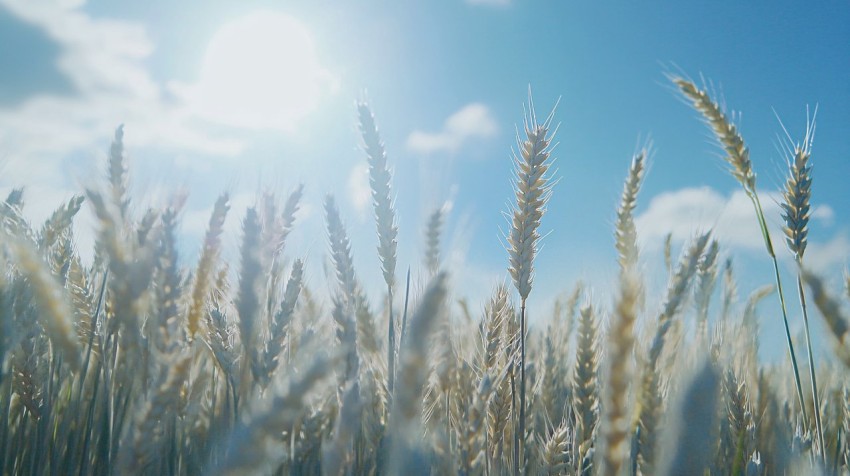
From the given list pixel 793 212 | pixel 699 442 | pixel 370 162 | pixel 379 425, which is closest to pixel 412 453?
pixel 699 442

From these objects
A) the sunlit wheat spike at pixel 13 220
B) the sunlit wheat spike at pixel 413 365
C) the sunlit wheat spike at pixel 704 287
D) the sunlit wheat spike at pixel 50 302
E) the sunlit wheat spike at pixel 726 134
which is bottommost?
the sunlit wheat spike at pixel 413 365

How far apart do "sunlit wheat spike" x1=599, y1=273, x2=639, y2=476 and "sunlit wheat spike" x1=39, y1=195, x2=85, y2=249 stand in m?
2.17

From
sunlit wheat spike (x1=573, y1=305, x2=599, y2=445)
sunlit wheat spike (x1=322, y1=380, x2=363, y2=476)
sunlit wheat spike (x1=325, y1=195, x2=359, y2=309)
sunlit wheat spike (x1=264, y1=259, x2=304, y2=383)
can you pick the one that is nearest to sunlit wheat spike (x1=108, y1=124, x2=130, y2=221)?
sunlit wheat spike (x1=264, y1=259, x2=304, y2=383)

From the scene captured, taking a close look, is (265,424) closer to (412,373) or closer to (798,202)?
(412,373)

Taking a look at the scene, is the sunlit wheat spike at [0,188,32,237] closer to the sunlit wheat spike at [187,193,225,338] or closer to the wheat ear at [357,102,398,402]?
the sunlit wheat spike at [187,193,225,338]

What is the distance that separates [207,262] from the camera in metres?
1.94

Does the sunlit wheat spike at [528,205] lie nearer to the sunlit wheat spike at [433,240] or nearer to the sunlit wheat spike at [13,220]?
the sunlit wheat spike at [433,240]

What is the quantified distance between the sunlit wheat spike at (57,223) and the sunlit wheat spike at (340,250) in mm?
988

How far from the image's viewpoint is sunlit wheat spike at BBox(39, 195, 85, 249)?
2525 millimetres

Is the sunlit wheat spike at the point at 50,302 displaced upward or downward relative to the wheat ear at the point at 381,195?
downward

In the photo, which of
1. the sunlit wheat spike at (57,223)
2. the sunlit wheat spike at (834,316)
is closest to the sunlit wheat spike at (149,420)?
the sunlit wheat spike at (57,223)

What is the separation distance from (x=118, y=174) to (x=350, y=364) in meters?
1.08

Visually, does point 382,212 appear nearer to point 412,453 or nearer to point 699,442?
point 412,453

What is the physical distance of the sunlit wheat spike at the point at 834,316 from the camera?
1.71 meters
